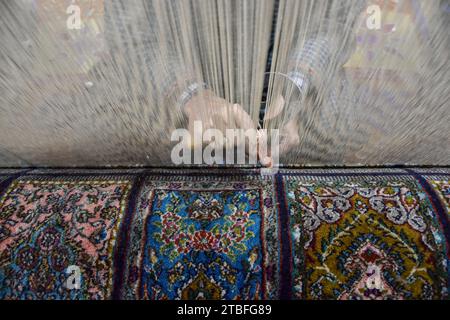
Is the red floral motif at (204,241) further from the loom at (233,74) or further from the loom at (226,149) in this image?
the loom at (233,74)

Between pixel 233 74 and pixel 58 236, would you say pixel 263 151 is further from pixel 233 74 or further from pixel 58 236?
pixel 58 236

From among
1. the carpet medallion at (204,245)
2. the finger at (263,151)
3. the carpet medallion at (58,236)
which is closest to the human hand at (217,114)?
the finger at (263,151)

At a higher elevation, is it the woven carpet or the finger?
the finger

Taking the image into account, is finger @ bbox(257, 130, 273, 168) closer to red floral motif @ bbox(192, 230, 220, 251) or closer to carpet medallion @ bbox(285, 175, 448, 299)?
carpet medallion @ bbox(285, 175, 448, 299)

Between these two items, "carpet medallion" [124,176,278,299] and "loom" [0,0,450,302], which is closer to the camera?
"loom" [0,0,450,302]

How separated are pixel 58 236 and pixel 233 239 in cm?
44

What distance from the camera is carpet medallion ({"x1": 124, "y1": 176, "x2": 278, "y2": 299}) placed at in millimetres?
838

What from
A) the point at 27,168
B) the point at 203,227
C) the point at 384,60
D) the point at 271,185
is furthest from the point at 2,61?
the point at 384,60

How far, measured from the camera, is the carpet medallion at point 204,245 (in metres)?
0.84

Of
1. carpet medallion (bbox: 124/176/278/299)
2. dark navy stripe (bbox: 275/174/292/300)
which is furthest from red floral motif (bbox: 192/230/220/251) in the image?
dark navy stripe (bbox: 275/174/292/300)

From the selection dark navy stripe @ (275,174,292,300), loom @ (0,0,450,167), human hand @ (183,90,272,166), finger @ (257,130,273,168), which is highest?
loom @ (0,0,450,167)

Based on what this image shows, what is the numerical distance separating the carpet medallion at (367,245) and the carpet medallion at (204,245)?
8 centimetres

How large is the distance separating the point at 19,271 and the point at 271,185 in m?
0.66

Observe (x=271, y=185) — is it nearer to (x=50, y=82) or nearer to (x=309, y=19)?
(x=309, y=19)
